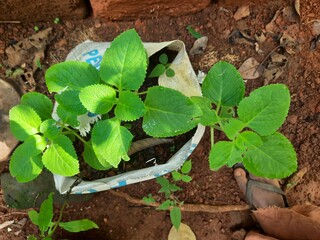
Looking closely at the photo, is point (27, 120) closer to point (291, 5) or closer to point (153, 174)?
point (153, 174)

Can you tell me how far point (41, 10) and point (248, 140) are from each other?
1083mm

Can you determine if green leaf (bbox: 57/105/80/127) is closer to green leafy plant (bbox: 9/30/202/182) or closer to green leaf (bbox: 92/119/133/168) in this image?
green leafy plant (bbox: 9/30/202/182)

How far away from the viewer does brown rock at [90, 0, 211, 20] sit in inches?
76.2

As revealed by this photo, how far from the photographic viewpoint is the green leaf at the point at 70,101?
1.43 metres

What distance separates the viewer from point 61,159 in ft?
4.92

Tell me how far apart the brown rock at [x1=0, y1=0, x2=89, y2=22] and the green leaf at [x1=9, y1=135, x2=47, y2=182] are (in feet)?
2.24

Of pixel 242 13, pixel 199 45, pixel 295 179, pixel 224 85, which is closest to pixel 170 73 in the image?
pixel 199 45

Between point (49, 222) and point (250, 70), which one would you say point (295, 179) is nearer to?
point (250, 70)

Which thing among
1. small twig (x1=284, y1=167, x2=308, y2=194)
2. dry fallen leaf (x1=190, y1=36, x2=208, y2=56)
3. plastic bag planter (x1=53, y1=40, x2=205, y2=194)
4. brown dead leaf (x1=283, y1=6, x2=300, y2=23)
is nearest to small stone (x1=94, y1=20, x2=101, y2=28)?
plastic bag planter (x1=53, y1=40, x2=205, y2=194)

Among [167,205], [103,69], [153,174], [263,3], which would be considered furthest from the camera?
[263,3]

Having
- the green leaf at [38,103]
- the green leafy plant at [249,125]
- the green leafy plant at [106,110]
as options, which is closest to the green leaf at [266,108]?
the green leafy plant at [249,125]

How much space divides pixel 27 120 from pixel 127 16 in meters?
0.74

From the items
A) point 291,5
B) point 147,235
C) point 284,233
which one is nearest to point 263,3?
point 291,5

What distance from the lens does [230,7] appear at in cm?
204
